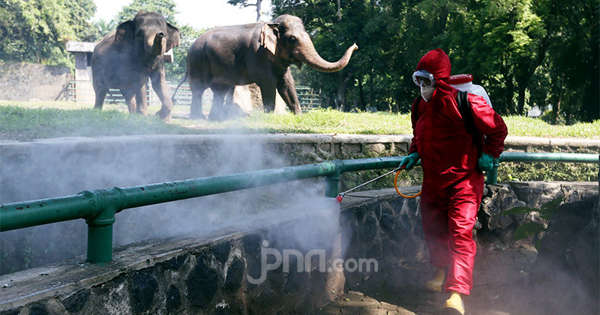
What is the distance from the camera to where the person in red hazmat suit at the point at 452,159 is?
354 centimetres

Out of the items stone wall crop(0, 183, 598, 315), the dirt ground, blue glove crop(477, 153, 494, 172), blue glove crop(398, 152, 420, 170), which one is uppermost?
blue glove crop(477, 153, 494, 172)

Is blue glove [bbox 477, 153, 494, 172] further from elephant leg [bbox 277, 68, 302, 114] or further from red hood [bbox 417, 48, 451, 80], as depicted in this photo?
elephant leg [bbox 277, 68, 302, 114]

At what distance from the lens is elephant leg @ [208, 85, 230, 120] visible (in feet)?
36.3

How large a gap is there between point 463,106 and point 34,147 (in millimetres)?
3690

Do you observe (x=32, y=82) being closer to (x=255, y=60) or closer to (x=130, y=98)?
(x=130, y=98)

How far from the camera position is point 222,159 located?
638cm

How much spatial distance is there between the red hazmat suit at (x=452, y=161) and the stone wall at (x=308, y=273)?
539 millimetres

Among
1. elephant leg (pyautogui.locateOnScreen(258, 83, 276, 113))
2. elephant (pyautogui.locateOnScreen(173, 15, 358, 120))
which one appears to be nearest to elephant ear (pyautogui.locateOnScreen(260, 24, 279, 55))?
elephant (pyautogui.locateOnScreen(173, 15, 358, 120))

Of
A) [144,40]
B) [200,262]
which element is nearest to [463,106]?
[200,262]

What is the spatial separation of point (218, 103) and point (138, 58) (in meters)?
1.89

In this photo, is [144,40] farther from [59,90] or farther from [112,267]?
[59,90]

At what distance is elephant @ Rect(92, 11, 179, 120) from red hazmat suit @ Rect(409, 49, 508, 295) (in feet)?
23.0

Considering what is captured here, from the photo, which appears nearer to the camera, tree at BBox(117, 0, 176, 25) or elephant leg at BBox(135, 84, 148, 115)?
elephant leg at BBox(135, 84, 148, 115)

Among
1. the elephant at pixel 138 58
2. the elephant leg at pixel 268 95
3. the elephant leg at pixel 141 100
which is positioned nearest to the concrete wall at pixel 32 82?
the elephant at pixel 138 58
